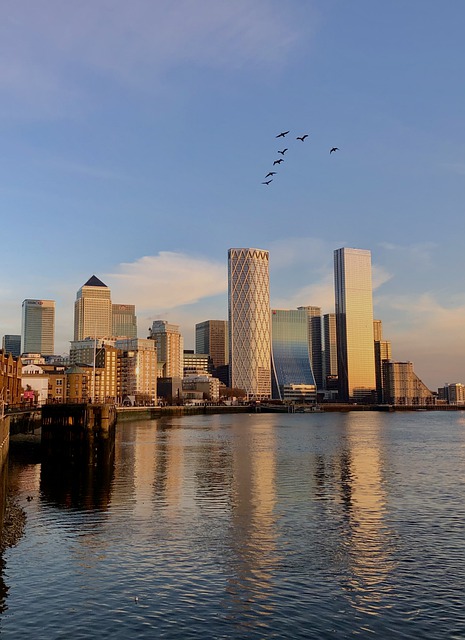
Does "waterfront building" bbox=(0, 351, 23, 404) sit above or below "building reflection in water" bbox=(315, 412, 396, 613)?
above

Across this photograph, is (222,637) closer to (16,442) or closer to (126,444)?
(16,442)

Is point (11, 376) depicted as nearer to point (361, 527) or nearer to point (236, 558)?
point (361, 527)

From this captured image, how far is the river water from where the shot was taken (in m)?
26.0

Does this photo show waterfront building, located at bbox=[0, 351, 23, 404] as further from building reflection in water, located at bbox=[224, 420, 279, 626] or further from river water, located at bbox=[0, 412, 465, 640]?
building reflection in water, located at bbox=[224, 420, 279, 626]

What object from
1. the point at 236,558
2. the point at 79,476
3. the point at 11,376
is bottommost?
the point at 236,558

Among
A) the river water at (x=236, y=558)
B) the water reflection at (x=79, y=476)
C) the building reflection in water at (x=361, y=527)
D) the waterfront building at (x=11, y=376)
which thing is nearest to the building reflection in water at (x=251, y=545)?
the river water at (x=236, y=558)

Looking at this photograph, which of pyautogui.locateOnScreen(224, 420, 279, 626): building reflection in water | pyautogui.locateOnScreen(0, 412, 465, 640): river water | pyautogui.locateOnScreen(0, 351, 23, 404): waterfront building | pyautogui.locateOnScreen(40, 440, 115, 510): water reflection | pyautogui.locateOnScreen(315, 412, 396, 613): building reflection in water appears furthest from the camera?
pyautogui.locateOnScreen(0, 351, 23, 404): waterfront building

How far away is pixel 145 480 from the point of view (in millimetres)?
65438

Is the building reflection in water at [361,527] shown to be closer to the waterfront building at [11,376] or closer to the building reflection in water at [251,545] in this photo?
the building reflection in water at [251,545]

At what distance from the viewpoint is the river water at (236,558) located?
26.0 meters

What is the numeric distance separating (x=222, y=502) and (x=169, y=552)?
1661 centimetres

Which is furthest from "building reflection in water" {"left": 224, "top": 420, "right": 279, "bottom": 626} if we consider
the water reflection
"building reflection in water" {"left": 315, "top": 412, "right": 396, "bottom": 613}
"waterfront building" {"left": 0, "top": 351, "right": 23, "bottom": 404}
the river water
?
"waterfront building" {"left": 0, "top": 351, "right": 23, "bottom": 404}

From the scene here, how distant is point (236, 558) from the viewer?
114 ft

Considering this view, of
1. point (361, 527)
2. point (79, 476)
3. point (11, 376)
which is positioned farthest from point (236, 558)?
point (11, 376)
